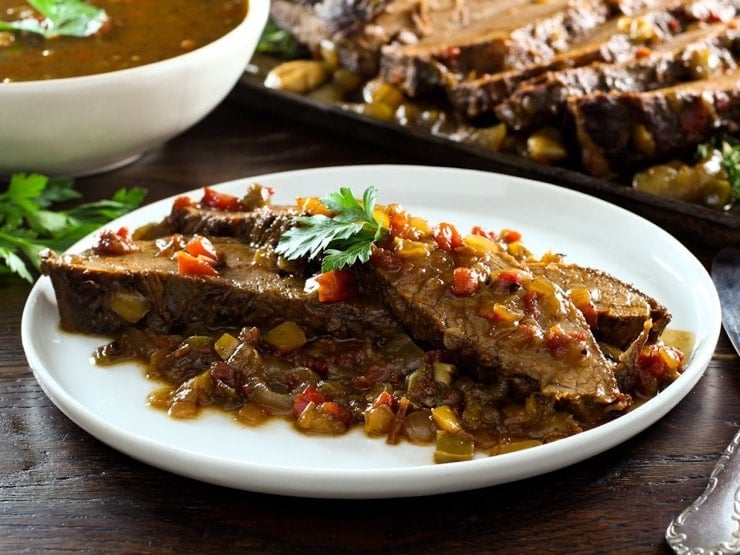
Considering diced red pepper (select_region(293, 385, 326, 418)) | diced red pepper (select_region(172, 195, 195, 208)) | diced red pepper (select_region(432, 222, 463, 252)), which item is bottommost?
diced red pepper (select_region(172, 195, 195, 208))

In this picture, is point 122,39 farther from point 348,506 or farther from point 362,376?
point 348,506

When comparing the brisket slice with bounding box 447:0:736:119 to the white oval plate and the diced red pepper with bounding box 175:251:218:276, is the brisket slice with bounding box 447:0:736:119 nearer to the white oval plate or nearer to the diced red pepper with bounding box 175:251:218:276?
the white oval plate

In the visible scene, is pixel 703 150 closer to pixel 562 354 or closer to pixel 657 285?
pixel 657 285

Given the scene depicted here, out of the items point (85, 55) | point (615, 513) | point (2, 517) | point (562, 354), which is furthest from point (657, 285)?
point (85, 55)

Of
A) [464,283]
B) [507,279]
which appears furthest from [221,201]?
[507,279]

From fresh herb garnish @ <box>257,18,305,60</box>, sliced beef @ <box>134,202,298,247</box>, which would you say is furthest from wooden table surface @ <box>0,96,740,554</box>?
fresh herb garnish @ <box>257,18,305,60</box>

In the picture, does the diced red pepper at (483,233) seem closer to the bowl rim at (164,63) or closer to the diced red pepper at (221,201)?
the diced red pepper at (221,201)
